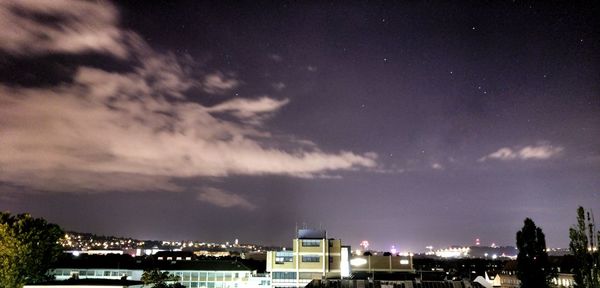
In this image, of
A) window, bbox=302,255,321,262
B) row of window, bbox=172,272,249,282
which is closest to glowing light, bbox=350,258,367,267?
window, bbox=302,255,321,262

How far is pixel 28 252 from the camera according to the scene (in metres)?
56.0

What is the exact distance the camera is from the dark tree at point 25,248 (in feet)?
176

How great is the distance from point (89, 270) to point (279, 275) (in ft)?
A: 131

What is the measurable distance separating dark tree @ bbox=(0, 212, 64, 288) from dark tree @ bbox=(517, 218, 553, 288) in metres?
62.1

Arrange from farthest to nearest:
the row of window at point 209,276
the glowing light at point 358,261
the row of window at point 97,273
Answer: the glowing light at point 358,261, the row of window at point 209,276, the row of window at point 97,273

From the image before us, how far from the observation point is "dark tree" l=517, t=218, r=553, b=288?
5712 cm

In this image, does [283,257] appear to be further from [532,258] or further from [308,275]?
[532,258]

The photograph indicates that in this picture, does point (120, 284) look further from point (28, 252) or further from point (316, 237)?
point (316, 237)

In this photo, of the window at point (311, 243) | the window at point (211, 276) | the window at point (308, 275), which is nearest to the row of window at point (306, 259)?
the window at point (311, 243)

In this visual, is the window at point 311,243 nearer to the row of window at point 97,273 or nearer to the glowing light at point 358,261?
the glowing light at point 358,261

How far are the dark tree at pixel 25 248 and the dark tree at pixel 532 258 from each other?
A: 6213cm

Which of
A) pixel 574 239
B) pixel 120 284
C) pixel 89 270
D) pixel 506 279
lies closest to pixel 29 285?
pixel 120 284

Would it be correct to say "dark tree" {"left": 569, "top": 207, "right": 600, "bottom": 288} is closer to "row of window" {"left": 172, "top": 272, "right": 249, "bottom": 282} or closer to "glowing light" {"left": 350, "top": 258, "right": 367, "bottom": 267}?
"row of window" {"left": 172, "top": 272, "right": 249, "bottom": 282}

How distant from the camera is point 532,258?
59.1m
